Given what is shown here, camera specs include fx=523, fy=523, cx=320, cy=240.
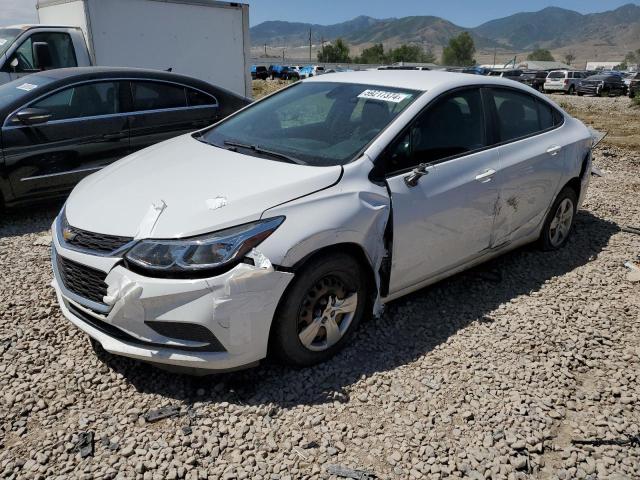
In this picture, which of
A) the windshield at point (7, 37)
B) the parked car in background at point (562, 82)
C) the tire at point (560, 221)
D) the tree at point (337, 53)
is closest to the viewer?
the tire at point (560, 221)

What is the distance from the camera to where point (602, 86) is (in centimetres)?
3369

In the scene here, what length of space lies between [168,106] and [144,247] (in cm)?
416

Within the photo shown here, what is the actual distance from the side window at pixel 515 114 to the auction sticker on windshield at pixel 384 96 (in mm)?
953

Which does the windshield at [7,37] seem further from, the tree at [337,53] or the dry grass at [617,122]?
the tree at [337,53]

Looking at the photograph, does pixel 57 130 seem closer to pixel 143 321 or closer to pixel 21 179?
pixel 21 179

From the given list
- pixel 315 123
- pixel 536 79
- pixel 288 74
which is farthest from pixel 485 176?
pixel 288 74

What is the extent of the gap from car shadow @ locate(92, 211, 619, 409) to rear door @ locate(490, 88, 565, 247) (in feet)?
1.30

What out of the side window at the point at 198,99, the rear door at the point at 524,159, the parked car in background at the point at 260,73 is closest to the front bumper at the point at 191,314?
the rear door at the point at 524,159

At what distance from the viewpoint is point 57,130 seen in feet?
17.9

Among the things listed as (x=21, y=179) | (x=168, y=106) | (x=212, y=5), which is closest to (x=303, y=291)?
(x=21, y=179)

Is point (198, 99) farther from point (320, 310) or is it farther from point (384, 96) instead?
point (320, 310)

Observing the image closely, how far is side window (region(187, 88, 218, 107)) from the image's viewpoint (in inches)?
257

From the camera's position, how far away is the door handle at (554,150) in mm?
4430

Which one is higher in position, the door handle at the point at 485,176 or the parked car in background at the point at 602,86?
the door handle at the point at 485,176
